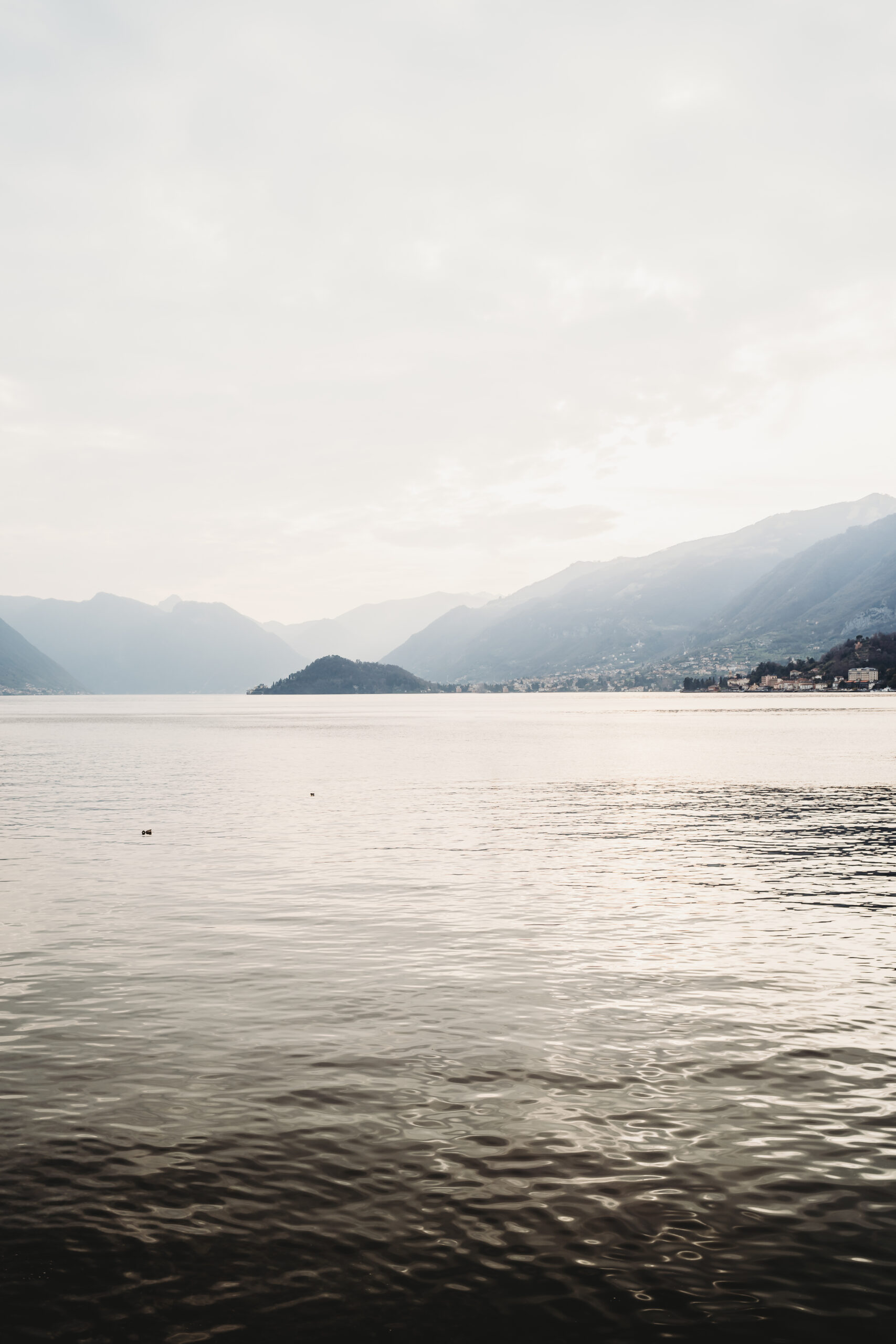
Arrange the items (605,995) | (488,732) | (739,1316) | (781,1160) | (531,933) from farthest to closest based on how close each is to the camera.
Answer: (488,732) < (531,933) < (605,995) < (781,1160) < (739,1316)

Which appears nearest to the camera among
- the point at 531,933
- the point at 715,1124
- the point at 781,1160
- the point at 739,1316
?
the point at 739,1316

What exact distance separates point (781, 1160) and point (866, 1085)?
11.9 ft

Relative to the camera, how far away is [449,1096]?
16.1 meters

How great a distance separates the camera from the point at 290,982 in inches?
917

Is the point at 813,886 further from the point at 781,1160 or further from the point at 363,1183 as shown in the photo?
the point at 363,1183

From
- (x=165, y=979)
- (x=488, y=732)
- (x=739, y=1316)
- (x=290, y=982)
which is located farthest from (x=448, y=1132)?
(x=488, y=732)

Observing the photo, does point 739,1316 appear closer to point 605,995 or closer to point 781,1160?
point 781,1160

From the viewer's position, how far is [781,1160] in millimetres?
13797

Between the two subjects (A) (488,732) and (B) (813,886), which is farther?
(A) (488,732)

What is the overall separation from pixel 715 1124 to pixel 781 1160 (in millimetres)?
1314

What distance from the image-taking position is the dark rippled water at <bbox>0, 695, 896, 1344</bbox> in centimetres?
1079

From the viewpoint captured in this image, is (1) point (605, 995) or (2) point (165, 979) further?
(2) point (165, 979)

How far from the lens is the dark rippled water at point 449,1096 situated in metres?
10.8

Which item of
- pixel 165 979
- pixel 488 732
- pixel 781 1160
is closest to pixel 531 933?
pixel 165 979
